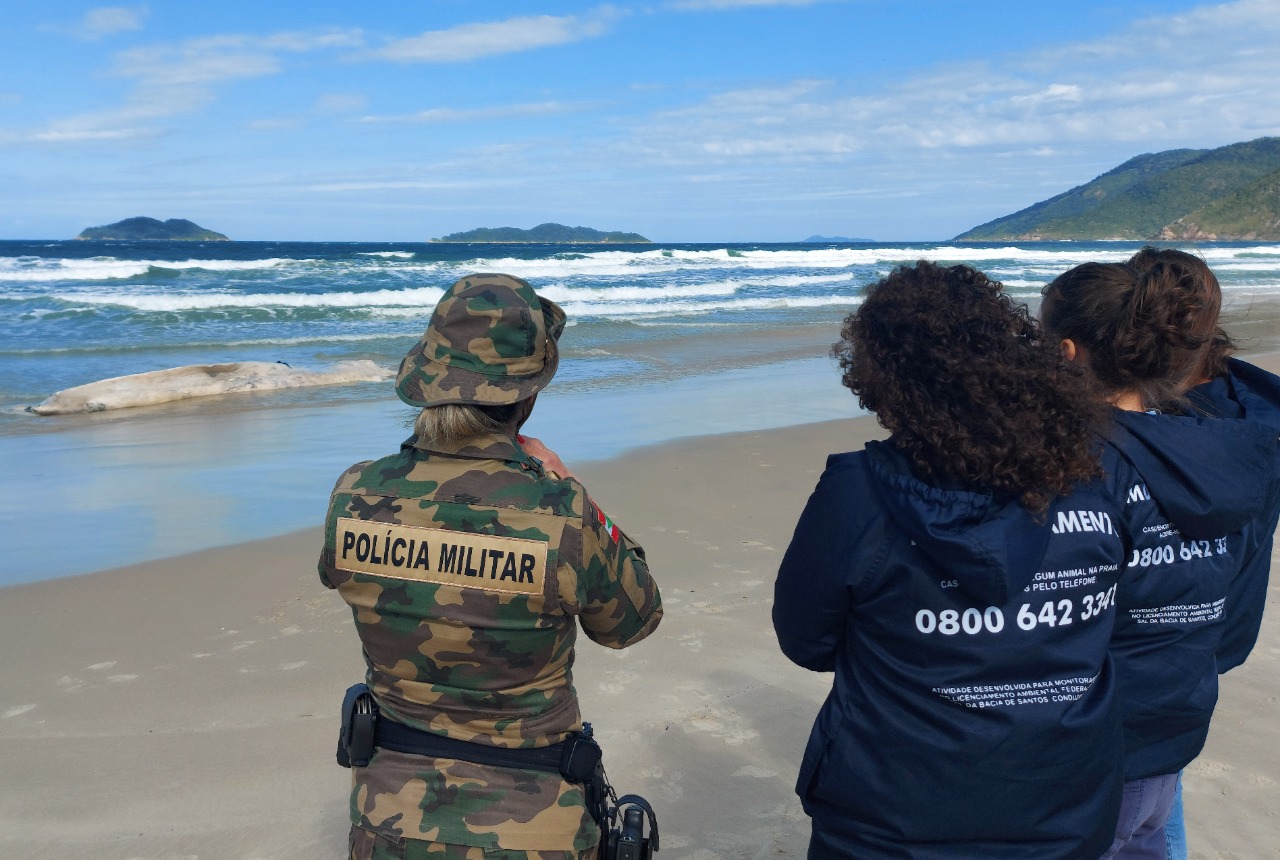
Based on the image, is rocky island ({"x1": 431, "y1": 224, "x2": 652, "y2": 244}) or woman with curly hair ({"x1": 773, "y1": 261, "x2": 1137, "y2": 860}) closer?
woman with curly hair ({"x1": 773, "y1": 261, "x2": 1137, "y2": 860})

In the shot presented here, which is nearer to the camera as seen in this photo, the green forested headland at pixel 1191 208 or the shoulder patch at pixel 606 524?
the shoulder patch at pixel 606 524

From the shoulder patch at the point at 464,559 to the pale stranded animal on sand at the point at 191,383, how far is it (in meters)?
10.9

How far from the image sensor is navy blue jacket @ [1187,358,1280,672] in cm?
215

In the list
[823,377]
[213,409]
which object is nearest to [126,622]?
[213,409]

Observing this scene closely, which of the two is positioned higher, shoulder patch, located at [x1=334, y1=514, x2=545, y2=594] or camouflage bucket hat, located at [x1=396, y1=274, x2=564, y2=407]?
camouflage bucket hat, located at [x1=396, y1=274, x2=564, y2=407]

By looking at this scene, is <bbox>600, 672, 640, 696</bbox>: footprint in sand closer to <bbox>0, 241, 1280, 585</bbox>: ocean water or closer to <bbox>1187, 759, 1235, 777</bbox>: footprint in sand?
<bbox>1187, 759, 1235, 777</bbox>: footprint in sand

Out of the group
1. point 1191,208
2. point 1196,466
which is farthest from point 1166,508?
point 1191,208

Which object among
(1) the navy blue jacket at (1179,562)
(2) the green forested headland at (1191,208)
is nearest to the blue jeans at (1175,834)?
(1) the navy blue jacket at (1179,562)

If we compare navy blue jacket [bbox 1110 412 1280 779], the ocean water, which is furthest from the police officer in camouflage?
the ocean water

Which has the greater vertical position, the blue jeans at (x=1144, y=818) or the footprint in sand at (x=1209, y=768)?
the blue jeans at (x=1144, y=818)

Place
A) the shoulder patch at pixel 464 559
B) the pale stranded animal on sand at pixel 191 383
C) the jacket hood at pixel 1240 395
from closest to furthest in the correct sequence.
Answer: the shoulder patch at pixel 464 559 < the jacket hood at pixel 1240 395 < the pale stranded animal on sand at pixel 191 383

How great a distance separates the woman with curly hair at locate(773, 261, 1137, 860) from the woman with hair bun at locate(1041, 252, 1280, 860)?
0.59ft

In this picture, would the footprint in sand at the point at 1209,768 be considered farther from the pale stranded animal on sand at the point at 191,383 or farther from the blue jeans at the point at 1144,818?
the pale stranded animal on sand at the point at 191,383

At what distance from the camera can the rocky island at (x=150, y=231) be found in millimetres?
118062
